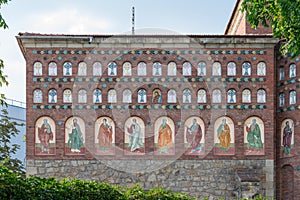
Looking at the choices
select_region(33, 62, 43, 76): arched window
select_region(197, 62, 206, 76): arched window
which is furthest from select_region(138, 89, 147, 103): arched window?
select_region(33, 62, 43, 76): arched window

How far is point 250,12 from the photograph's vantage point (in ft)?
54.7

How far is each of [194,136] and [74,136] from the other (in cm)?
455

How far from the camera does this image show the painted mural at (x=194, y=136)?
2292cm

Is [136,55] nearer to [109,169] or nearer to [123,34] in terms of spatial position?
[123,34]

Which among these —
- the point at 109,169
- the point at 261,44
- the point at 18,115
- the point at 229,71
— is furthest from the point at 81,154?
the point at 18,115

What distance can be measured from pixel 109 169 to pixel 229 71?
19.4 feet

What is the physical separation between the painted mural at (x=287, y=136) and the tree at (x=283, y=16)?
690 centimetres

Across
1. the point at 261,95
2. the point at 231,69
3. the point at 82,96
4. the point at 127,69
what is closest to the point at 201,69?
the point at 231,69

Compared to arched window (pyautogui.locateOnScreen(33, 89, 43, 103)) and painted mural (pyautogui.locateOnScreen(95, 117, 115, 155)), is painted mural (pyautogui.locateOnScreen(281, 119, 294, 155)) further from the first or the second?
arched window (pyautogui.locateOnScreen(33, 89, 43, 103))

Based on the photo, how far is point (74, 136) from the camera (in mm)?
22922

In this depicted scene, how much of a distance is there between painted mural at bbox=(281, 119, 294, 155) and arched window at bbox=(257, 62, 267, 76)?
6.62 ft

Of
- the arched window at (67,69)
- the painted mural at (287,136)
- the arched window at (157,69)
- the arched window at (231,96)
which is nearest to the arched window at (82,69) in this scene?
the arched window at (67,69)

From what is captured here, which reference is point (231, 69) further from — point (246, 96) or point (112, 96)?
point (112, 96)

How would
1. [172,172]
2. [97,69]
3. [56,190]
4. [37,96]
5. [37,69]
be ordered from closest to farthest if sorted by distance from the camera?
1. [56,190]
2. [172,172]
3. [37,96]
4. [37,69]
5. [97,69]
